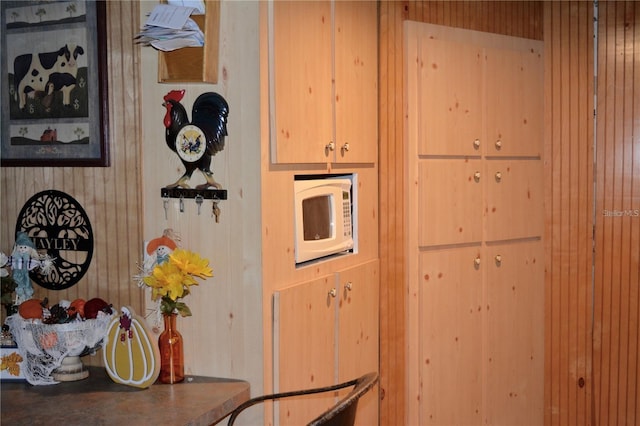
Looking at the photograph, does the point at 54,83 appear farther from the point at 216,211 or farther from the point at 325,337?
the point at 325,337

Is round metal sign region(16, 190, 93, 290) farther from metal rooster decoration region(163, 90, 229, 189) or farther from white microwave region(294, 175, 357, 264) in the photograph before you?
white microwave region(294, 175, 357, 264)

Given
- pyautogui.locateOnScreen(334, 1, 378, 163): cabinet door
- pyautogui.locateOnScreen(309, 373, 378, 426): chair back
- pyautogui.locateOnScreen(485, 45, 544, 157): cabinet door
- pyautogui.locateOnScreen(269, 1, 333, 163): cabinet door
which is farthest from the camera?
pyautogui.locateOnScreen(485, 45, 544, 157): cabinet door

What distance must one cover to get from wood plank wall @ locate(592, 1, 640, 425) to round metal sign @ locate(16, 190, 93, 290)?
2.38 meters

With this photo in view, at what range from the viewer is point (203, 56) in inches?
88.4

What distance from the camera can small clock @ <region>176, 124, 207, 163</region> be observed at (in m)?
2.31

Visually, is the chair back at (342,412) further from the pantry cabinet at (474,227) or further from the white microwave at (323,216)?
the pantry cabinet at (474,227)

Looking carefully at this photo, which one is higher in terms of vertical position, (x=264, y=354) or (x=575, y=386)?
(x=264, y=354)

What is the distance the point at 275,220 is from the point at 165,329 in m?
0.49

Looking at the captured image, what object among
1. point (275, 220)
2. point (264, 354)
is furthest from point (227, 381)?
point (275, 220)

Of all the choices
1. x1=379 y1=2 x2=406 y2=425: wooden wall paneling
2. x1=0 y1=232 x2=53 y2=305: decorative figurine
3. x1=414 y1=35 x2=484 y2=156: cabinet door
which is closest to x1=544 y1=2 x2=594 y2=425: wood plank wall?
x1=414 y1=35 x2=484 y2=156: cabinet door

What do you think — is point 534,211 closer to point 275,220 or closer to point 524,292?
point 524,292

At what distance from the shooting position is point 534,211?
3555 mm

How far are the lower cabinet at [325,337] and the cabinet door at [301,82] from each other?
1.55 feet

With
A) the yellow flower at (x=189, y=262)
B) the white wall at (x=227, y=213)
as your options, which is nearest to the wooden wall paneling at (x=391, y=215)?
the white wall at (x=227, y=213)
